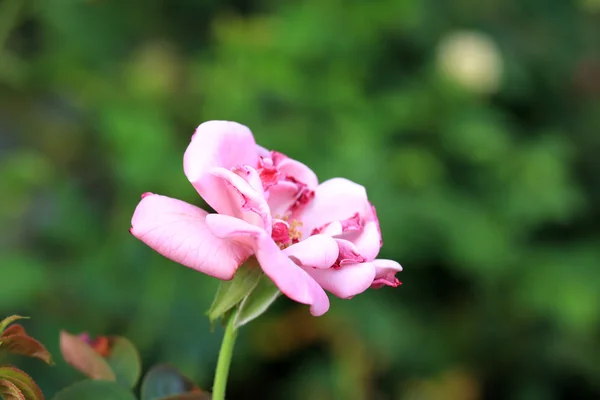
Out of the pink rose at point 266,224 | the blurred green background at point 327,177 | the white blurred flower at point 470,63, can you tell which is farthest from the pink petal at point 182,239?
the white blurred flower at point 470,63

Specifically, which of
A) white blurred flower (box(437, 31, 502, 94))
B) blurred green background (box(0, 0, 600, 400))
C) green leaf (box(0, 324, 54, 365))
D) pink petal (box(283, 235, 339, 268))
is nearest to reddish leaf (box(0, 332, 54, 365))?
green leaf (box(0, 324, 54, 365))

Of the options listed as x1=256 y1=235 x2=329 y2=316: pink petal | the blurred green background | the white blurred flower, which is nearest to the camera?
x1=256 y1=235 x2=329 y2=316: pink petal

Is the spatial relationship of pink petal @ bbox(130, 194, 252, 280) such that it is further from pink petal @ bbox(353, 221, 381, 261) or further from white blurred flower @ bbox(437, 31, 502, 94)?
white blurred flower @ bbox(437, 31, 502, 94)

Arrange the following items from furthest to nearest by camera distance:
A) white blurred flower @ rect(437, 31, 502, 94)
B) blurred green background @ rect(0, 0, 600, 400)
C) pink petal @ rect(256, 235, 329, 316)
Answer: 1. white blurred flower @ rect(437, 31, 502, 94)
2. blurred green background @ rect(0, 0, 600, 400)
3. pink petal @ rect(256, 235, 329, 316)

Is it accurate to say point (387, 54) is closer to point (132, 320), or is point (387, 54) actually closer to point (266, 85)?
point (266, 85)

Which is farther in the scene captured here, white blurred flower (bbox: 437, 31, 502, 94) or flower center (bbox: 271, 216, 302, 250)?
white blurred flower (bbox: 437, 31, 502, 94)

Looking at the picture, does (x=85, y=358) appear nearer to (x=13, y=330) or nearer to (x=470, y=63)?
(x=13, y=330)
